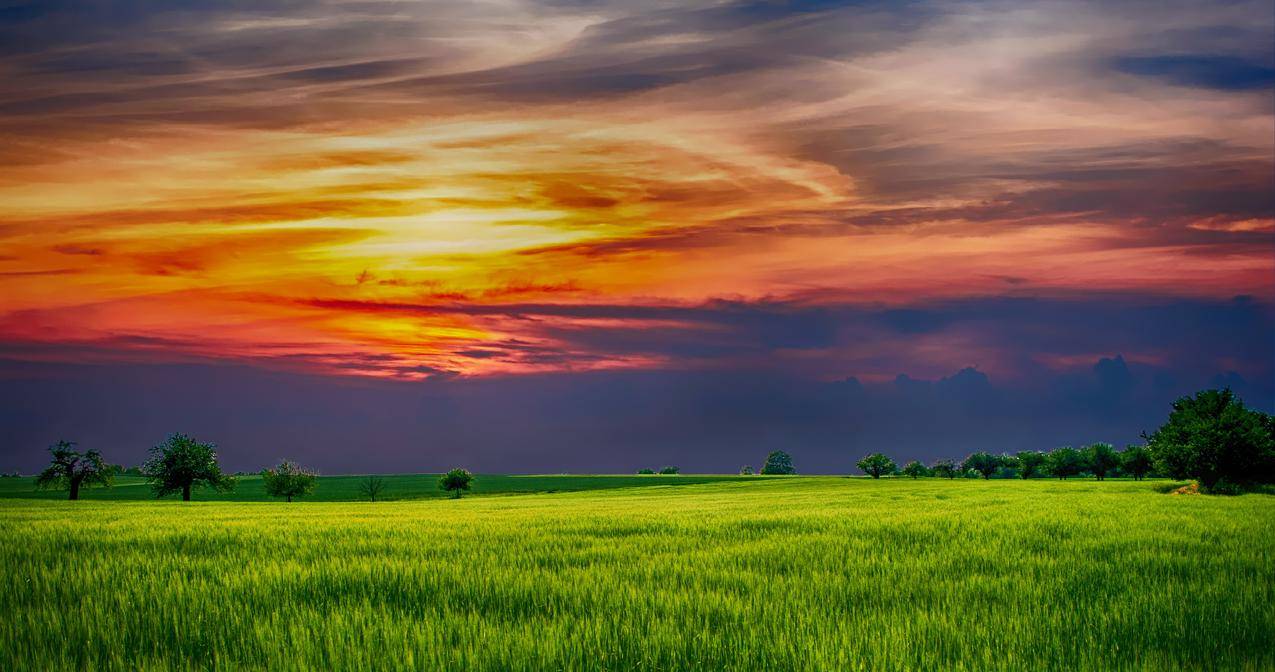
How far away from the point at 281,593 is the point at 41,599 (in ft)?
9.39

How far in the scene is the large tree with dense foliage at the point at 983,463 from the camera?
168 metres

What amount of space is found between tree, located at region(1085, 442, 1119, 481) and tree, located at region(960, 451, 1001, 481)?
1130 inches

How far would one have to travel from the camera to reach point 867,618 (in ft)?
26.6

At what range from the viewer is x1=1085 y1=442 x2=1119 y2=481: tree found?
13738 centimetres

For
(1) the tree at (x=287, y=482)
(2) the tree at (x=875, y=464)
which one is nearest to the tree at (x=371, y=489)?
(1) the tree at (x=287, y=482)

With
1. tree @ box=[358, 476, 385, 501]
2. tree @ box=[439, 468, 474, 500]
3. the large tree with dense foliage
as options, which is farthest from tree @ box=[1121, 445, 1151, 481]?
tree @ box=[358, 476, 385, 501]

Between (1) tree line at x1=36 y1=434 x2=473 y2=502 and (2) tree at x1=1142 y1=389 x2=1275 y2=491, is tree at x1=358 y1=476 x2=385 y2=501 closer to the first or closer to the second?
(1) tree line at x1=36 y1=434 x2=473 y2=502

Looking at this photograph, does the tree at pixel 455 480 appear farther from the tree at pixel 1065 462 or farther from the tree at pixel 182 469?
the tree at pixel 1065 462

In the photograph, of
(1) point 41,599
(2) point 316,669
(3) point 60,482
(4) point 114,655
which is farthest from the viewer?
(3) point 60,482

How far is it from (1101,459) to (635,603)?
518 ft

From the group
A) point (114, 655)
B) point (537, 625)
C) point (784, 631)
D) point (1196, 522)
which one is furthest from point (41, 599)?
point (1196, 522)

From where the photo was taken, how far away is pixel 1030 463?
5979 inches

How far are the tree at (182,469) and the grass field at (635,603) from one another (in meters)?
78.8

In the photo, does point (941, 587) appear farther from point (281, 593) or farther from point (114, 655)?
point (114, 655)
